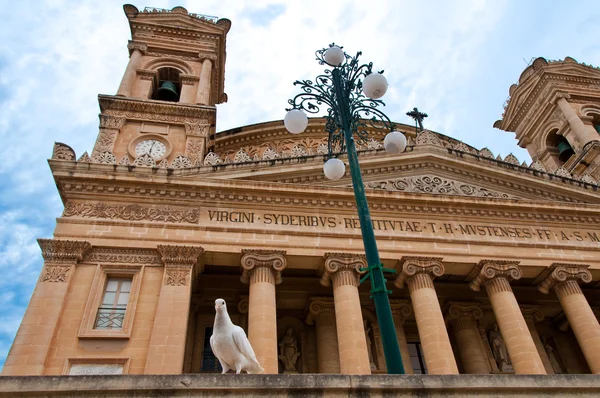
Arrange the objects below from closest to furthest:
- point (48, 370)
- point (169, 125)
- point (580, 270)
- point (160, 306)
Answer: point (48, 370)
point (160, 306)
point (580, 270)
point (169, 125)

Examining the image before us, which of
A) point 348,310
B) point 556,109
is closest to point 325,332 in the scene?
point 348,310

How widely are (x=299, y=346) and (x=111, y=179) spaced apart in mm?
8450

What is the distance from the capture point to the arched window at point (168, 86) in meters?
23.3

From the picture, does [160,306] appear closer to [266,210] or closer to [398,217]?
[266,210]

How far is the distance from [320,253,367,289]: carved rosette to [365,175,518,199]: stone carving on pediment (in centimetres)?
312

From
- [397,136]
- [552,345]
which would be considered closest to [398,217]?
[397,136]

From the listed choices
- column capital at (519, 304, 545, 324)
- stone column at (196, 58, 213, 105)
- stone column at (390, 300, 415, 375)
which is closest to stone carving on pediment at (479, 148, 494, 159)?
column capital at (519, 304, 545, 324)

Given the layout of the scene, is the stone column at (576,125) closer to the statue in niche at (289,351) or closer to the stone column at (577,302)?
the stone column at (577,302)

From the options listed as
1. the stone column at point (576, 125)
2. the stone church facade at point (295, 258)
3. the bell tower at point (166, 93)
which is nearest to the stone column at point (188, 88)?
the bell tower at point (166, 93)

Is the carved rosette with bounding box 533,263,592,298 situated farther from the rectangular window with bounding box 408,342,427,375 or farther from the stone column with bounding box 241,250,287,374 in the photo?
the stone column with bounding box 241,250,287,374

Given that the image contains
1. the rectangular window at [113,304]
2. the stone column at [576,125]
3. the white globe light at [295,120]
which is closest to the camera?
the white globe light at [295,120]

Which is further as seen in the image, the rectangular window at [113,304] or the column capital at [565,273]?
the column capital at [565,273]

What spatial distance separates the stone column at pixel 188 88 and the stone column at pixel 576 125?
2139 cm

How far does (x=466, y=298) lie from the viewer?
1805 centimetres
